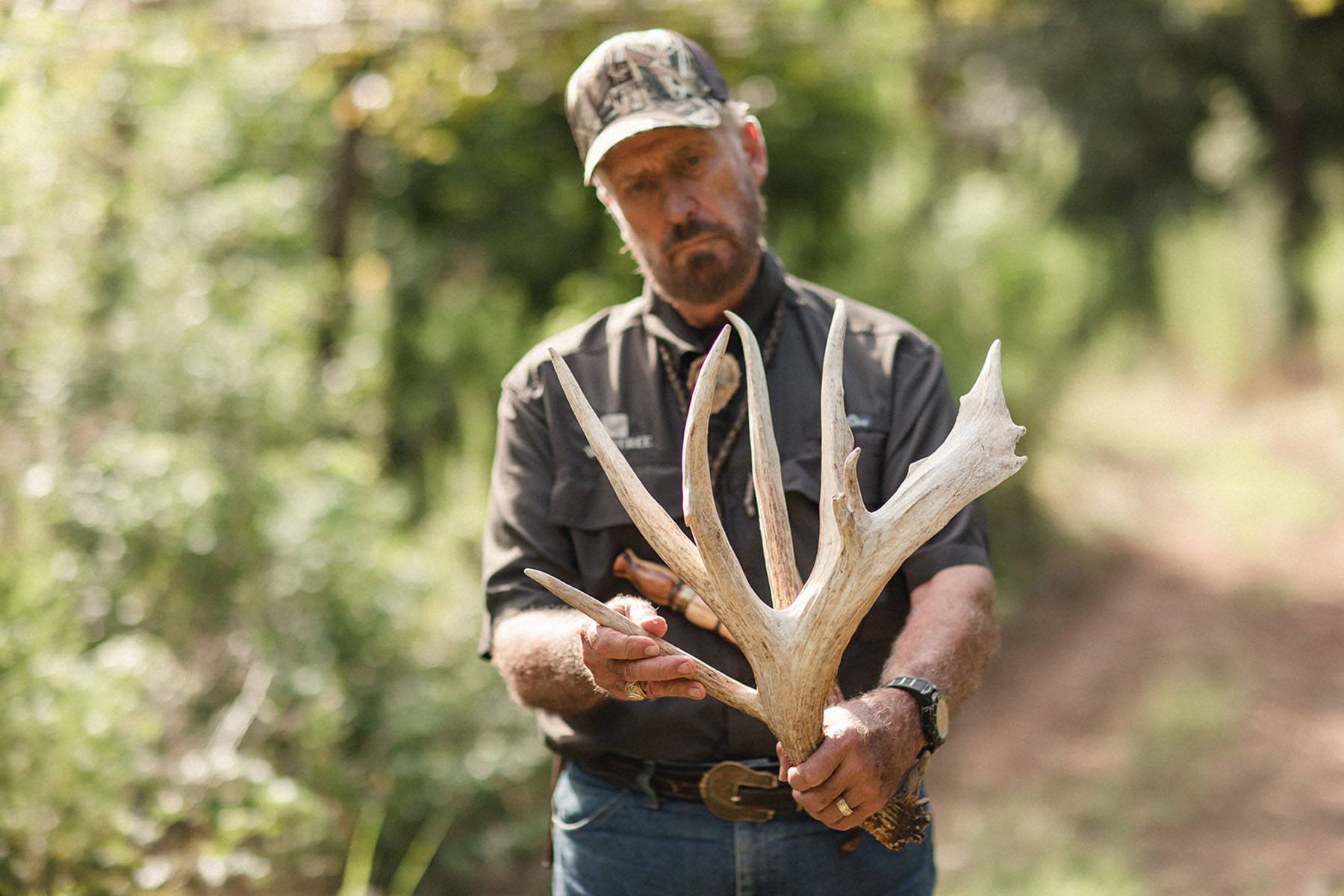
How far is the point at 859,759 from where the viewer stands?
176cm

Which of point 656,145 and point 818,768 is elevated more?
point 656,145

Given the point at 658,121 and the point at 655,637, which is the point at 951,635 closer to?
the point at 655,637

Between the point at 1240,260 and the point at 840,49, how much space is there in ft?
20.0

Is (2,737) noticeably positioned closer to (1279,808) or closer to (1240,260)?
(1279,808)

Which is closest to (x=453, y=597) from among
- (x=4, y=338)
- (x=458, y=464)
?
(x=458, y=464)

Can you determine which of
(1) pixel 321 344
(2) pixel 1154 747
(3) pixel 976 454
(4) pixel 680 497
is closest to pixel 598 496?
(4) pixel 680 497

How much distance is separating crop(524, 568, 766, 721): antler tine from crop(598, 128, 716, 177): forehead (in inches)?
35.3

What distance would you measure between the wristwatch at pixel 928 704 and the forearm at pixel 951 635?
0.03 m

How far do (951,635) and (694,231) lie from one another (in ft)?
2.81

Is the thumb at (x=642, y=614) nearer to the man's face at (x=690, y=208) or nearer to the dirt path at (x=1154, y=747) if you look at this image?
the man's face at (x=690, y=208)

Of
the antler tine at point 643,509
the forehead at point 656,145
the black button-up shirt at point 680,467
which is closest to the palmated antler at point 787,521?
the antler tine at point 643,509

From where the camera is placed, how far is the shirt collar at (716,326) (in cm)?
233

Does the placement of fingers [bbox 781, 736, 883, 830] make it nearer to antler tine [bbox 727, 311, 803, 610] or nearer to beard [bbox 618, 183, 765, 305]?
antler tine [bbox 727, 311, 803, 610]

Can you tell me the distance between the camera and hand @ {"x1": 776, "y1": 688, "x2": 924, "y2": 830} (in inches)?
69.2
